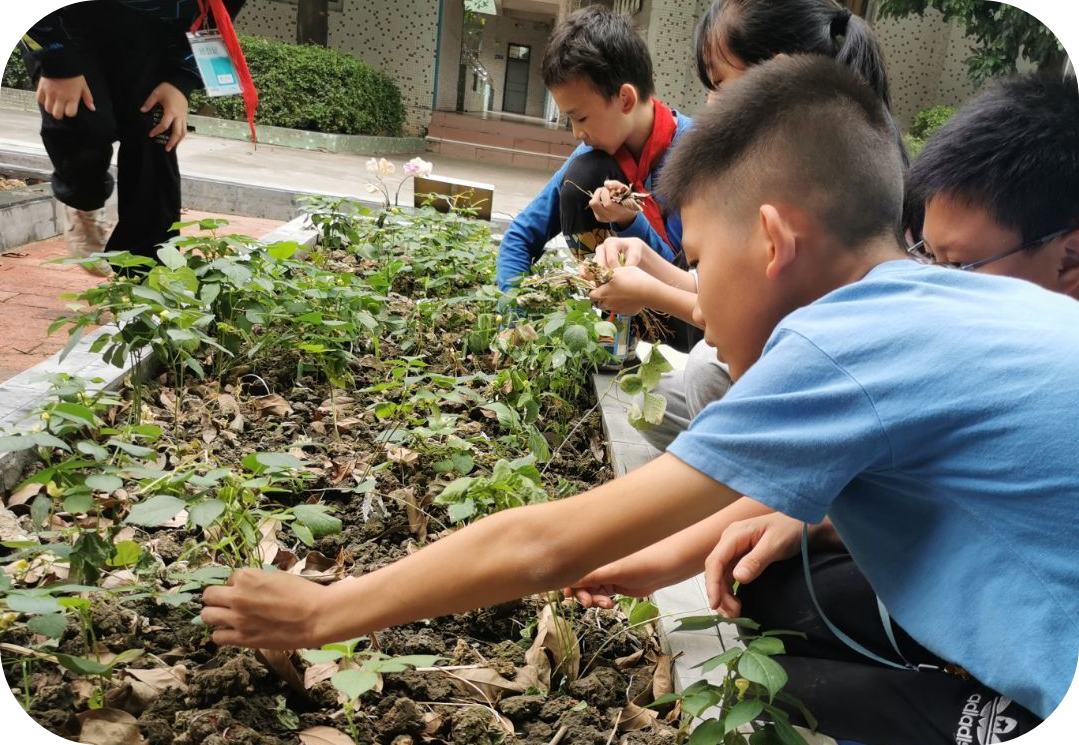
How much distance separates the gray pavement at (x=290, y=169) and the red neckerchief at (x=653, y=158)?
2.84 meters

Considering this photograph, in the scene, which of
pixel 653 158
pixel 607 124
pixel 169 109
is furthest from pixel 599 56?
pixel 169 109

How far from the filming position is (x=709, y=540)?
4.70 feet

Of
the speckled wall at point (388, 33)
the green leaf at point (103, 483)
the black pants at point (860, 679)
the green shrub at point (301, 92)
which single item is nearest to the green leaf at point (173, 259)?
the green leaf at point (103, 483)

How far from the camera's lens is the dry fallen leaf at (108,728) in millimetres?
1112

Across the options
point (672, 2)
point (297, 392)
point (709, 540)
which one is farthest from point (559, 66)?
point (672, 2)

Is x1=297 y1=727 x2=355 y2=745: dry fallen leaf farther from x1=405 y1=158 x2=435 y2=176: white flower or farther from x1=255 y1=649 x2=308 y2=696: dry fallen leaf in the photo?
x1=405 y1=158 x2=435 y2=176: white flower

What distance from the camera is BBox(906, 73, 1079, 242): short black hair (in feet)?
5.37

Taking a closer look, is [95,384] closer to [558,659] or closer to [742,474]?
[558,659]

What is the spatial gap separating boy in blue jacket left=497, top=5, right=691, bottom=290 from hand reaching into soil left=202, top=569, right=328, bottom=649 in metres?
1.75

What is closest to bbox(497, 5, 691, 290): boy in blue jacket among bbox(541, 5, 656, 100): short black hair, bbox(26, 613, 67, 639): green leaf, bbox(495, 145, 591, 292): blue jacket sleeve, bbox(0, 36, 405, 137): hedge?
bbox(541, 5, 656, 100): short black hair

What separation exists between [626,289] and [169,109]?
2.11 meters

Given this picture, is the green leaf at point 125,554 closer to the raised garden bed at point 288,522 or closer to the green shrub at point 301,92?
the raised garden bed at point 288,522

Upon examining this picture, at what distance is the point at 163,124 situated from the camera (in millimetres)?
3227

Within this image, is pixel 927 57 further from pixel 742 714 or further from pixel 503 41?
pixel 503 41
